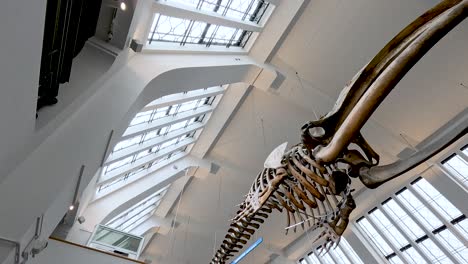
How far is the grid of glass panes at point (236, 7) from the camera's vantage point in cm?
589

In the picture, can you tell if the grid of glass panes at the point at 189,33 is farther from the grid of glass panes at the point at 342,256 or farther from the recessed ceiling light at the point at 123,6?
the grid of glass panes at the point at 342,256

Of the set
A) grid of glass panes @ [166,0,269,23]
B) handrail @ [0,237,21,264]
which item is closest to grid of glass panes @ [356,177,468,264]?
grid of glass panes @ [166,0,269,23]

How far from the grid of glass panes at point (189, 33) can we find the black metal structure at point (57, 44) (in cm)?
250

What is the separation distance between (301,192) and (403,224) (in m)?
8.63

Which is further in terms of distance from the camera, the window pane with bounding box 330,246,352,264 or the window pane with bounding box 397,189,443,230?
the window pane with bounding box 330,246,352,264

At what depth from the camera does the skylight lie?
295 inches

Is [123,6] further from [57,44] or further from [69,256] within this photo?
[69,256]

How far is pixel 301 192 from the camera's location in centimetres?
275

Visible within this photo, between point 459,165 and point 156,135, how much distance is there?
360 inches

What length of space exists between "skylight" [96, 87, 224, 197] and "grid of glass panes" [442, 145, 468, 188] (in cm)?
736

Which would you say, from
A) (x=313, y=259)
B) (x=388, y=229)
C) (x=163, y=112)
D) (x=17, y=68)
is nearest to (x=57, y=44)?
(x=17, y=68)

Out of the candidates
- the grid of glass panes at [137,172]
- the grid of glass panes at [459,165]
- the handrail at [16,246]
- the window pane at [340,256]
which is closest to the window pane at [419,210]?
the grid of glass panes at [459,165]

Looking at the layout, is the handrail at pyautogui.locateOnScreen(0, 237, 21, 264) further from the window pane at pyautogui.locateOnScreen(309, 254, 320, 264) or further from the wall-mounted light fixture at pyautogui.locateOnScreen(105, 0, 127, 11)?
the window pane at pyautogui.locateOnScreen(309, 254, 320, 264)

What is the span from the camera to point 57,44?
248 centimetres
